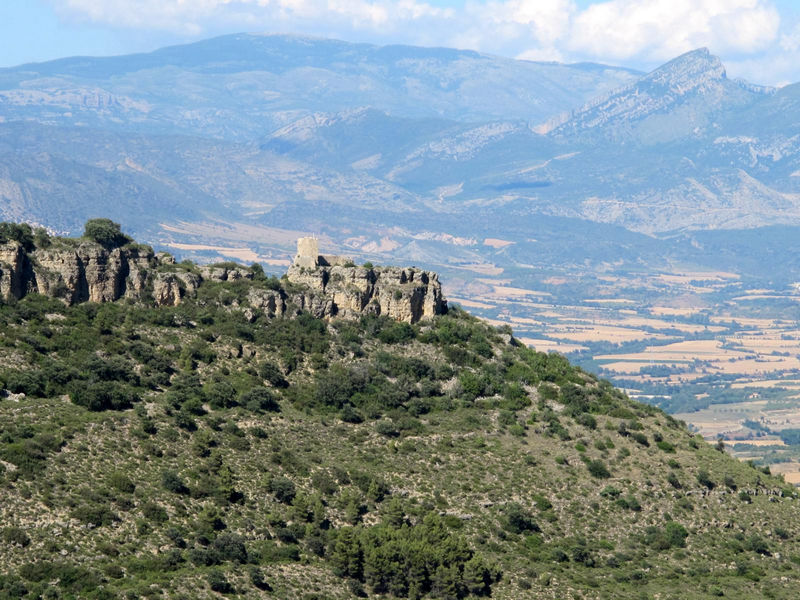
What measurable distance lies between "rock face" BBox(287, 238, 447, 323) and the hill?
2.75 ft

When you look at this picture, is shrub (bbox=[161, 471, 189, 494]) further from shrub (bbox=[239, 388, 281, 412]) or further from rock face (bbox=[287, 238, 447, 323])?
rock face (bbox=[287, 238, 447, 323])

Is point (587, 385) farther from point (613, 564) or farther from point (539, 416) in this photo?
point (613, 564)

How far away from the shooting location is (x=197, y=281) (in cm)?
8119

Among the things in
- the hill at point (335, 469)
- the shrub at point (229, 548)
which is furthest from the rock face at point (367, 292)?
the shrub at point (229, 548)

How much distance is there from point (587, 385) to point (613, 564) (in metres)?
21.6

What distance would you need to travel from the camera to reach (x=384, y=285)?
276 ft

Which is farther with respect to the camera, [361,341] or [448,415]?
[361,341]

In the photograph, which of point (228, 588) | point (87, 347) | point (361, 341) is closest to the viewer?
point (228, 588)

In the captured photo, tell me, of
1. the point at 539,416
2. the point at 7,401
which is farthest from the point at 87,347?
the point at 539,416

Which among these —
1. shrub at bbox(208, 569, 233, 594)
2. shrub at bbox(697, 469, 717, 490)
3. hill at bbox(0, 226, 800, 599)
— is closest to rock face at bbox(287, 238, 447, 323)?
hill at bbox(0, 226, 800, 599)

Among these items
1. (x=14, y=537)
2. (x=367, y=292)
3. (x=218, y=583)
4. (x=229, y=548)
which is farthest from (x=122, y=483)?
(x=367, y=292)

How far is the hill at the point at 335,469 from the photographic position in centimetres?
5406

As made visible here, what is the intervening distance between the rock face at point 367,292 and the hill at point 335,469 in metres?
0.84

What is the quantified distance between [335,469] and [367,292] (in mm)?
21377
